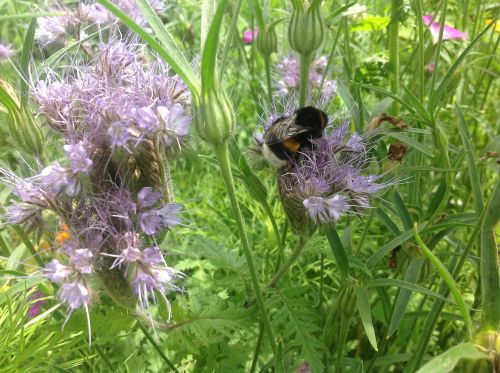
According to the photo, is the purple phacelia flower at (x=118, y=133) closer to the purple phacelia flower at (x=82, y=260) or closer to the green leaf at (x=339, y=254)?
the purple phacelia flower at (x=82, y=260)

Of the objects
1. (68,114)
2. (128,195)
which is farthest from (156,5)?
(128,195)

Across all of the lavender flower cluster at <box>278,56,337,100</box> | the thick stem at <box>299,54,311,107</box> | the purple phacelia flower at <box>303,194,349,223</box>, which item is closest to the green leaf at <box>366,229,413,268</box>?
the purple phacelia flower at <box>303,194,349,223</box>

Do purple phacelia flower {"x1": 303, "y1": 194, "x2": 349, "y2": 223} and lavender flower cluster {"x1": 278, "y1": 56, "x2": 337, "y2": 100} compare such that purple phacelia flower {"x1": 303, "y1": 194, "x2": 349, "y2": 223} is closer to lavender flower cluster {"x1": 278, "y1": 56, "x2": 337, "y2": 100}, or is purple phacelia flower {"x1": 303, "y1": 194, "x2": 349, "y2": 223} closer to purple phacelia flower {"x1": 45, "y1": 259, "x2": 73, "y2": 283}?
purple phacelia flower {"x1": 45, "y1": 259, "x2": 73, "y2": 283}

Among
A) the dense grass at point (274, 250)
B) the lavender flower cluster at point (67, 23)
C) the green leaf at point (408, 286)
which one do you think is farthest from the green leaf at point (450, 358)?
the lavender flower cluster at point (67, 23)

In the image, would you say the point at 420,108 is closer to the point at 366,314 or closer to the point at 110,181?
the point at 366,314

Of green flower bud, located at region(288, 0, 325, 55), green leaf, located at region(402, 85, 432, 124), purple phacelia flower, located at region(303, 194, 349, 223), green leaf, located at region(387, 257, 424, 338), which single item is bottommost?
green leaf, located at region(387, 257, 424, 338)

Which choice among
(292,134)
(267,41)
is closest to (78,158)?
(292,134)
